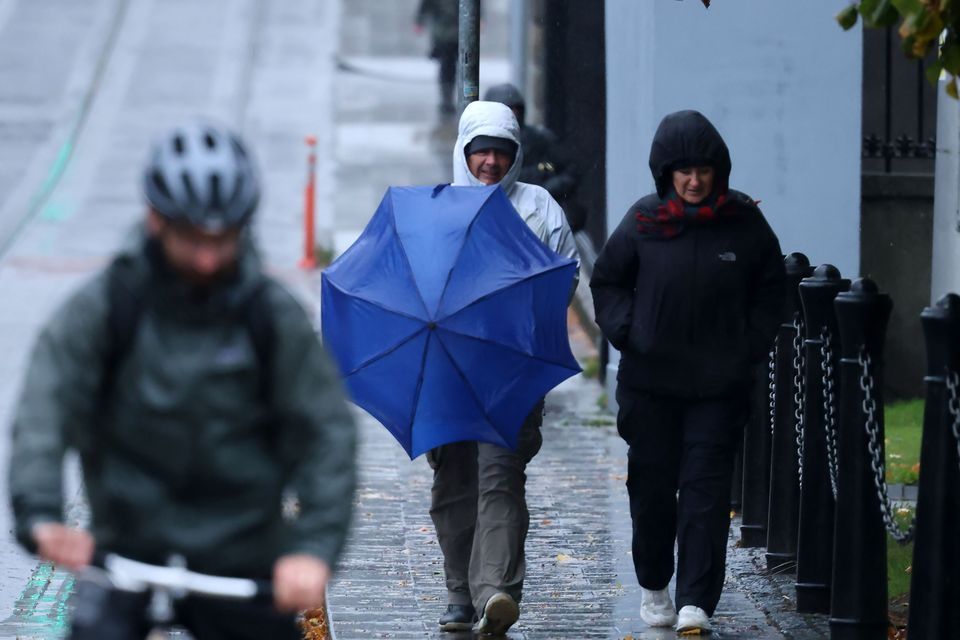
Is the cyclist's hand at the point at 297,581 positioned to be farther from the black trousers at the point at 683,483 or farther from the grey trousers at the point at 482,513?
the black trousers at the point at 683,483

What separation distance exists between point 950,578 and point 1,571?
445cm

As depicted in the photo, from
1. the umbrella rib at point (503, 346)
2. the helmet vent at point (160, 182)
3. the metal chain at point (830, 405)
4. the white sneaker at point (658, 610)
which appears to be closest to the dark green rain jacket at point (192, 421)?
the helmet vent at point (160, 182)

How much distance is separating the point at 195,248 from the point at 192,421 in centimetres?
35

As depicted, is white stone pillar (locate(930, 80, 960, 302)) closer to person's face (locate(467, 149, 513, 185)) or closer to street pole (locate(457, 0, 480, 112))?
street pole (locate(457, 0, 480, 112))

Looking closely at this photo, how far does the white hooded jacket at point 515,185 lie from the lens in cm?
688

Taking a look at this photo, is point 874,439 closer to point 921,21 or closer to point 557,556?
point 921,21

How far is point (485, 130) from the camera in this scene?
6863 mm

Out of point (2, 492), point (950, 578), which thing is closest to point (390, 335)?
point (950, 578)

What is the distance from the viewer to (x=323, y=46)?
101 feet

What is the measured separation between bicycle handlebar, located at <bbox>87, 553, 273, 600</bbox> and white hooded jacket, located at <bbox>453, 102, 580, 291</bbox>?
3387mm

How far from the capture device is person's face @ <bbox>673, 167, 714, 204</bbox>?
22.0 ft

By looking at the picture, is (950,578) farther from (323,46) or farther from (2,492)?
(323,46)

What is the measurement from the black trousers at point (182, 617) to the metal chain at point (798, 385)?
4.13 metres

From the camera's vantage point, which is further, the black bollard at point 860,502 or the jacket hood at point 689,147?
the jacket hood at point 689,147
